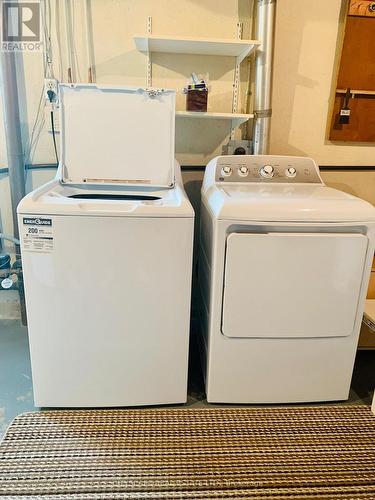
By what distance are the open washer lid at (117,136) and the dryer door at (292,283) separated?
644 millimetres

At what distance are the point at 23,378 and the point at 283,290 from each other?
1355 mm

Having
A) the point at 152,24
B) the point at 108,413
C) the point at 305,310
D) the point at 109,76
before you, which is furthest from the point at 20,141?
the point at 305,310

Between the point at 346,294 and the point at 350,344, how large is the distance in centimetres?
26

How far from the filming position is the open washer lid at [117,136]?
6.09 feet

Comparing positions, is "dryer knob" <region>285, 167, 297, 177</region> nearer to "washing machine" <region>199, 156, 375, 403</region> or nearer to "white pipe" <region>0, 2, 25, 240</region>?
Result: "washing machine" <region>199, 156, 375, 403</region>

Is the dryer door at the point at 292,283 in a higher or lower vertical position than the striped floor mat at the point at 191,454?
higher

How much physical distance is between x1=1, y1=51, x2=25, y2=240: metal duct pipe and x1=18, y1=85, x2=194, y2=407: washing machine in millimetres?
433

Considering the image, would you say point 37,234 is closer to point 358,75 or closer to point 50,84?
point 50,84

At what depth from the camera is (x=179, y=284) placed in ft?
5.14

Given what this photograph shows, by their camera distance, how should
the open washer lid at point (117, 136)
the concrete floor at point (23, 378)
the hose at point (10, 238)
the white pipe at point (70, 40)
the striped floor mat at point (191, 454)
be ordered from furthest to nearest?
1. the hose at point (10, 238)
2. the white pipe at point (70, 40)
3. the open washer lid at point (117, 136)
4. the concrete floor at point (23, 378)
5. the striped floor mat at point (191, 454)

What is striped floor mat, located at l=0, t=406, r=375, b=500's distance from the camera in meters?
1.33

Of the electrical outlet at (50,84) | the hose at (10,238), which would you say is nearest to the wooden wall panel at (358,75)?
the electrical outlet at (50,84)

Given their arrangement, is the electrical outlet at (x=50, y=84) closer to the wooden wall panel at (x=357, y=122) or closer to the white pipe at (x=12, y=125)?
the white pipe at (x=12, y=125)

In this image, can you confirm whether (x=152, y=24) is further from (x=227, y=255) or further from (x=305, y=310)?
(x=305, y=310)
